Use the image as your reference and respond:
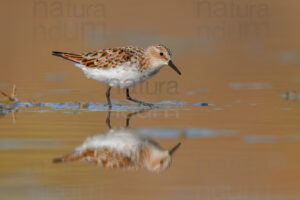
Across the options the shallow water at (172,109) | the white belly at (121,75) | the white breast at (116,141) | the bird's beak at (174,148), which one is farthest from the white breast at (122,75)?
the bird's beak at (174,148)

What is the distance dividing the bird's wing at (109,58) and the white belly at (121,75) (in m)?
0.10

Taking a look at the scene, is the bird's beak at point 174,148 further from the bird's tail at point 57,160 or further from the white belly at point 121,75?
the white belly at point 121,75

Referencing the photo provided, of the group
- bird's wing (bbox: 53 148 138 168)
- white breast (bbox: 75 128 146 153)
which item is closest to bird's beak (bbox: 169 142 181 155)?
white breast (bbox: 75 128 146 153)

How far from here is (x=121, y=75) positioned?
11.8 metres

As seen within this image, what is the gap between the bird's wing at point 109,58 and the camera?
11.9 meters

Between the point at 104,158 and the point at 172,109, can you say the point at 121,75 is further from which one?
the point at 104,158

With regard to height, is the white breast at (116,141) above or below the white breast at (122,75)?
below

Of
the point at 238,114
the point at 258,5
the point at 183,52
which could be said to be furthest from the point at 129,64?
the point at 258,5

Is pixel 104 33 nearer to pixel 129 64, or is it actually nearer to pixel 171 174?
pixel 129 64

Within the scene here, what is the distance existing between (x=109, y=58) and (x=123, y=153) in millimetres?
4302

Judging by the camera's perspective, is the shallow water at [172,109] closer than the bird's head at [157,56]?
Yes

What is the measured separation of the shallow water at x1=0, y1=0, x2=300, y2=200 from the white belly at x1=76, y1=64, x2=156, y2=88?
20.7 inches

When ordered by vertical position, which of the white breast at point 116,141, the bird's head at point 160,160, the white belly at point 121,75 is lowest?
the bird's head at point 160,160

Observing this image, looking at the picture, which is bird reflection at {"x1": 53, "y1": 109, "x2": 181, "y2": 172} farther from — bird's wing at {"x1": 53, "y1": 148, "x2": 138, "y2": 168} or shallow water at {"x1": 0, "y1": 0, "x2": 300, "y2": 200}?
shallow water at {"x1": 0, "y1": 0, "x2": 300, "y2": 200}
